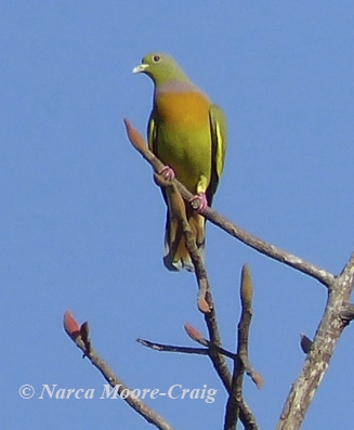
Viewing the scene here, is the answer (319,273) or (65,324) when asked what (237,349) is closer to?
(319,273)

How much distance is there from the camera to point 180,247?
6.25m

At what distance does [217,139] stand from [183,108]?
41cm

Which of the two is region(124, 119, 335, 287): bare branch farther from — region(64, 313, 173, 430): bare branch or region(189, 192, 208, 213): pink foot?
region(64, 313, 173, 430): bare branch

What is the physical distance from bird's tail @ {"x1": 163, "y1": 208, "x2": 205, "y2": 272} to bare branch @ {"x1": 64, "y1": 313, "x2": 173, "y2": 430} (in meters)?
2.78

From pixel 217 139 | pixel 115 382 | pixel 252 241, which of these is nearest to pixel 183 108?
pixel 217 139

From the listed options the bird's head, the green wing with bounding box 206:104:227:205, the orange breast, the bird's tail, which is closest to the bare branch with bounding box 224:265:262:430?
the bird's tail

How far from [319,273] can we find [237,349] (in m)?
0.38

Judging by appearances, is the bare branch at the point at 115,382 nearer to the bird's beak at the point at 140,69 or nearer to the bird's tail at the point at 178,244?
the bird's tail at the point at 178,244

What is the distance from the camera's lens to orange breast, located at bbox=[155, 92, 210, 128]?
7059 mm

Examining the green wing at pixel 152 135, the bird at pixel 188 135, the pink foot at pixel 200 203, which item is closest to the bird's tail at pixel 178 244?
the bird at pixel 188 135

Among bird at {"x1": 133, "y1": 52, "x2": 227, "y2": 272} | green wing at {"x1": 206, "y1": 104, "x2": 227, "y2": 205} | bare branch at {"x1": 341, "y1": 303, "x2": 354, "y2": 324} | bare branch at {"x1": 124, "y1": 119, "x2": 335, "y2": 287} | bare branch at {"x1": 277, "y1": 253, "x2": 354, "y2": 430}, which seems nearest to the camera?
bare branch at {"x1": 277, "y1": 253, "x2": 354, "y2": 430}

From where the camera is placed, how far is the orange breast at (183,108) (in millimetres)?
7059

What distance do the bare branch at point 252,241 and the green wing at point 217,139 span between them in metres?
3.77

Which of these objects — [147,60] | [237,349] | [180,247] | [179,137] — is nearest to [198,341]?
[237,349]
